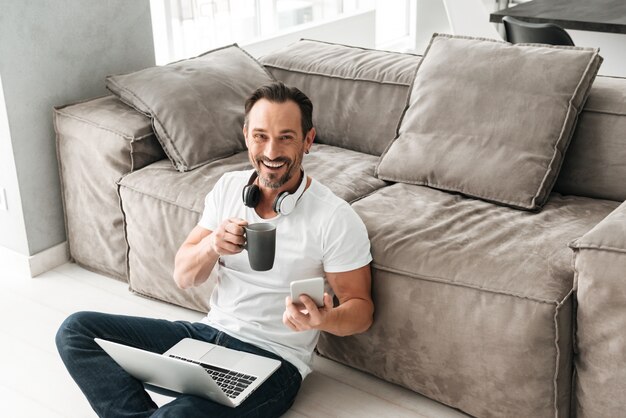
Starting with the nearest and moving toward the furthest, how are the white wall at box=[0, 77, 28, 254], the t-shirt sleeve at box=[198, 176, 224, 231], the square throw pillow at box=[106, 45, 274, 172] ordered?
the t-shirt sleeve at box=[198, 176, 224, 231], the square throw pillow at box=[106, 45, 274, 172], the white wall at box=[0, 77, 28, 254]

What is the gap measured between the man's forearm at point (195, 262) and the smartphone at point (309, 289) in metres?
0.32

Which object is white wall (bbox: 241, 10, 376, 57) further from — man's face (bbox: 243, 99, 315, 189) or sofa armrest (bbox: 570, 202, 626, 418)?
sofa armrest (bbox: 570, 202, 626, 418)

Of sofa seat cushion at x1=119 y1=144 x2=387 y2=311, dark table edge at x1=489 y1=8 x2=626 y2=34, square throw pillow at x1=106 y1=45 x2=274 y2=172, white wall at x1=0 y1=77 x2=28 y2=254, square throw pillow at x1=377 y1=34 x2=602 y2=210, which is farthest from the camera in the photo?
dark table edge at x1=489 y1=8 x2=626 y2=34

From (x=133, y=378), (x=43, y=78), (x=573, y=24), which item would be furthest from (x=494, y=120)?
(x=43, y=78)

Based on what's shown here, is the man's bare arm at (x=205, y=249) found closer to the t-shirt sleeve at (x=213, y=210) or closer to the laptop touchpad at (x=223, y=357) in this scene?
the t-shirt sleeve at (x=213, y=210)

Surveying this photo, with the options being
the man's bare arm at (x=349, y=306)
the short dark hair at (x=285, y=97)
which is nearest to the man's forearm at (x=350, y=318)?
the man's bare arm at (x=349, y=306)

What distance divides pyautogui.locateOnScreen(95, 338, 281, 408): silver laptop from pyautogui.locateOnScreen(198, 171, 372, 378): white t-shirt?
8 centimetres

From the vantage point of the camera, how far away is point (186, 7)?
182 inches

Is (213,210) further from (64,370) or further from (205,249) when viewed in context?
(64,370)

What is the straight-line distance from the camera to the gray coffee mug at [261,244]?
1969 mm

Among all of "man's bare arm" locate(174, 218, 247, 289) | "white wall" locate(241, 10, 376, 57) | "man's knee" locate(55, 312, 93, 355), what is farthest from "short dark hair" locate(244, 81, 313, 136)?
"white wall" locate(241, 10, 376, 57)

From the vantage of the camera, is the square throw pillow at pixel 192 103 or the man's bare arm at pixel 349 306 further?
the square throw pillow at pixel 192 103

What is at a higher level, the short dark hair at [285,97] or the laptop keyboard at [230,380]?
the short dark hair at [285,97]

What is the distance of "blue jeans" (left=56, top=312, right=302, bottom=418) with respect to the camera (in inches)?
81.8
